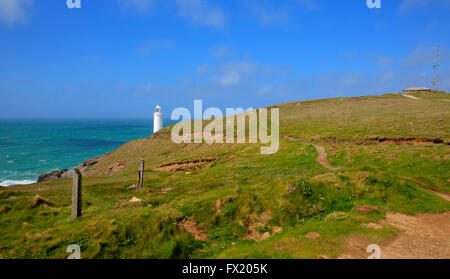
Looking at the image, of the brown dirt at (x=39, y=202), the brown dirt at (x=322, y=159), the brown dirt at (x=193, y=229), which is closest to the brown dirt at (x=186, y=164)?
the brown dirt at (x=322, y=159)

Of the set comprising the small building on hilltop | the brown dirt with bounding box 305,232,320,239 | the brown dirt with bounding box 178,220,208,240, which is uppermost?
the small building on hilltop

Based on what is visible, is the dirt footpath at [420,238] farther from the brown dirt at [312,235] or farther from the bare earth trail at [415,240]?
the brown dirt at [312,235]

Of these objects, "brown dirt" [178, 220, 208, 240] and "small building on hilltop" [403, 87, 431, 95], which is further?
"small building on hilltop" [403, 87, 431, 95]

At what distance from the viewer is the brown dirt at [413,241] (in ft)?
36.8

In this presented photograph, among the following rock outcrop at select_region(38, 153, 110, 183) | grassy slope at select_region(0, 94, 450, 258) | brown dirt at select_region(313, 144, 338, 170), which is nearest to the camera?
grassy slope at select_region(0, 94, 450, 258)

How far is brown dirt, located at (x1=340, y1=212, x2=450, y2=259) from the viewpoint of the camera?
1121 centimetres

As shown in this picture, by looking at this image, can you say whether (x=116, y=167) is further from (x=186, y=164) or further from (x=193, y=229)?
(x=193, y=229)

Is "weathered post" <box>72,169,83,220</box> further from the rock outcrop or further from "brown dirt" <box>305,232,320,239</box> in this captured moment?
the rock outcrop

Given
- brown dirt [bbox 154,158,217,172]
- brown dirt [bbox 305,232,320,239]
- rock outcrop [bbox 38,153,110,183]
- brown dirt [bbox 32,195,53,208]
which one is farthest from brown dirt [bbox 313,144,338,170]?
rock outcrop [bbox 38,153,110,183]

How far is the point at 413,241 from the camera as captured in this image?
12539 millimetres

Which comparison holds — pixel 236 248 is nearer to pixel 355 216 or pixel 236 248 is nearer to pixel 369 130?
pixel 355 216

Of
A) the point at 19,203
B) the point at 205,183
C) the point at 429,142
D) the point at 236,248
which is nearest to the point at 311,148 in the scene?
the point at 429,142

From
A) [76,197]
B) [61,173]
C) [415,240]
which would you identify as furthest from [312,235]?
[61,173]

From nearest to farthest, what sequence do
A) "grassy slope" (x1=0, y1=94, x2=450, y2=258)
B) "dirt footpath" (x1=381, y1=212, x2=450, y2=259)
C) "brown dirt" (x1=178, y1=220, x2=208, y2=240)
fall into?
"dirt footpath" (x1=381, y1=212, x2=450, y2=259)
"grassy slope" (x1=0, y1=94, x2=450, y2=258)
"brown dirt" (x1=178, y1=220, x2=208, y2=240)
